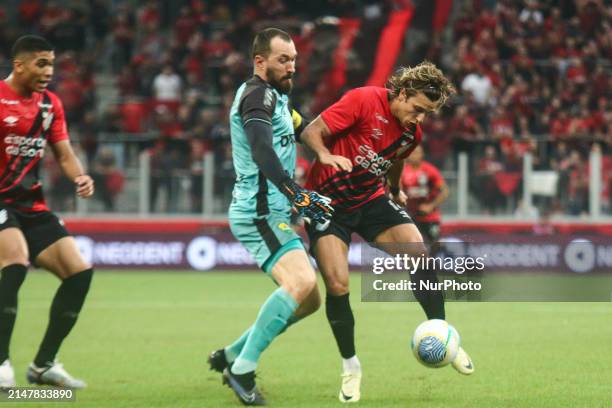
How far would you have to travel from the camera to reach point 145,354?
980 centimetres

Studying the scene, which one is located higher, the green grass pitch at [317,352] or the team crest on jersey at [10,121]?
the team crest on jersey at [10,121]

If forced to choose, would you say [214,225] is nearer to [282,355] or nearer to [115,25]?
[115,25]

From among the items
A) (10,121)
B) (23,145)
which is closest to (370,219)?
(23,145)

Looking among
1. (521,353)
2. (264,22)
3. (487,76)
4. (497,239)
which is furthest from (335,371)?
(264,22)

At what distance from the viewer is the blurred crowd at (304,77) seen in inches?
763

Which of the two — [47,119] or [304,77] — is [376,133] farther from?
[304,77]

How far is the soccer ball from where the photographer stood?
286 inches

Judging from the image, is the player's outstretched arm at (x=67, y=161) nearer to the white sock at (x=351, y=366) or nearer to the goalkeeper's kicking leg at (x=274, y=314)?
the goalkeeper's kicking leg at (x=274, y=314)

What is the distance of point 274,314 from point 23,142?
7.38 feet

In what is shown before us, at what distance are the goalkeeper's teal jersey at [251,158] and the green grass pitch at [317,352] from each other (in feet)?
4.15

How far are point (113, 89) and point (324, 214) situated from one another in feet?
63.8

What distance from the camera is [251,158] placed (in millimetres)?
7148

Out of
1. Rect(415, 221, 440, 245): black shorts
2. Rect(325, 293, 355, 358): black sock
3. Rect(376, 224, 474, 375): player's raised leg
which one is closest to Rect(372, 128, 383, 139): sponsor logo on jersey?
Rect(376, 224, 474, 375): player's raised leg
